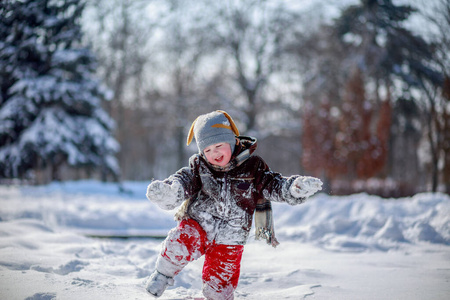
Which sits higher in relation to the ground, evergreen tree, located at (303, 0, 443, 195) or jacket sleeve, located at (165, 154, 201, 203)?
evergreen tree, located at (303, 0, 443, 195)

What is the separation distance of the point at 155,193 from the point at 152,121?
1958 cm

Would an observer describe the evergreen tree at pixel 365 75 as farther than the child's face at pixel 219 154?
Yes

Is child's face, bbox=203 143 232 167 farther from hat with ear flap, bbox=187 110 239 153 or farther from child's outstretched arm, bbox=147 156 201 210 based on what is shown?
child's outstretched arm, bbox=147 156 201 210

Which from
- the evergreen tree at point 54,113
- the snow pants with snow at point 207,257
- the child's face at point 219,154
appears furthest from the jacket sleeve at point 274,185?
the evergreen tree at point 54,113

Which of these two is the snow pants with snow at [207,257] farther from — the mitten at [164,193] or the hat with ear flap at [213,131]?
the hat with ear flap at [213,131]

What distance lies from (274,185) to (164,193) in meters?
0.72

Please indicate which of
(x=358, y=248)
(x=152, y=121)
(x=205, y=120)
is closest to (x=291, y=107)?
(x=152, y=121)

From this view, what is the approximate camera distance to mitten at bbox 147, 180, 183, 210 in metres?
2.17

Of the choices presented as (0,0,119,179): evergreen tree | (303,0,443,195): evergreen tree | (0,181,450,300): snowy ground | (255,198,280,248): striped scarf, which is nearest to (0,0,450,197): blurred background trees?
(303,0,443,195): evergreen tree

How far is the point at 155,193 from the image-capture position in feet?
7.13

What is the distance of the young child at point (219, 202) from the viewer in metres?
2.31

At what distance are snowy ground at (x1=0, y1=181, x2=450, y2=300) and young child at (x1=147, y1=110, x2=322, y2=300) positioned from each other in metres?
0.25

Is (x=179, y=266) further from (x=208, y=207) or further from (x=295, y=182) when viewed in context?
(x=295, y=182)

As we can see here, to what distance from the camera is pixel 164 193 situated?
2.21 metres
